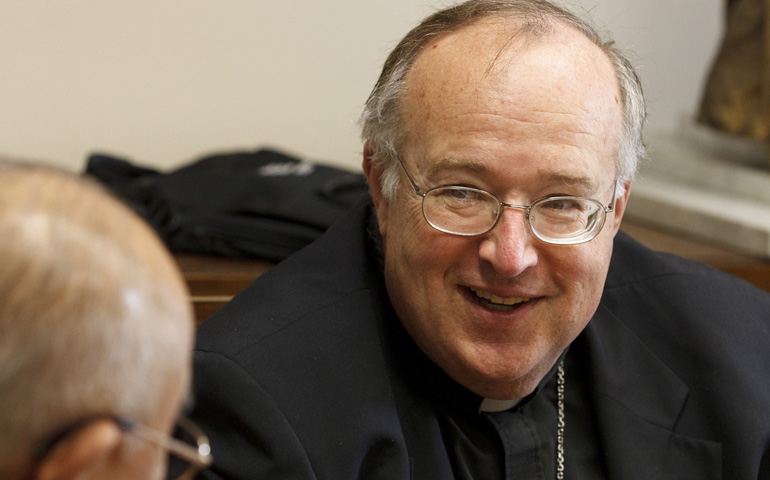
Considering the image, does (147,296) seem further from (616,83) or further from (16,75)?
(16,75)

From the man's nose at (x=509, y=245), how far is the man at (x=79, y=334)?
0.82 metres

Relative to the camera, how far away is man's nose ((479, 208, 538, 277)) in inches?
59.4

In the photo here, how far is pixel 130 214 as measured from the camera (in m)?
0.78

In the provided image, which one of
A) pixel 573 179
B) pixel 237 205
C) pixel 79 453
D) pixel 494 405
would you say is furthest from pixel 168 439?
pixel 237 205

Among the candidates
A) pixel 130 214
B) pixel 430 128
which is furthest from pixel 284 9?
pixel 130 214

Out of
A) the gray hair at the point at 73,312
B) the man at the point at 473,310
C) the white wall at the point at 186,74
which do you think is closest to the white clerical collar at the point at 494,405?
the man at the point at 473,310

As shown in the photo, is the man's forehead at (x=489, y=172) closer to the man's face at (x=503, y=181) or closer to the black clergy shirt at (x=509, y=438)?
the man's face at (x=503, y=181)

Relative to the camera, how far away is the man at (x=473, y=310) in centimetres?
150

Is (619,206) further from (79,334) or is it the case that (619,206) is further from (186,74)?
(186,74)

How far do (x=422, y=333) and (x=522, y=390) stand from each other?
0.73 feet

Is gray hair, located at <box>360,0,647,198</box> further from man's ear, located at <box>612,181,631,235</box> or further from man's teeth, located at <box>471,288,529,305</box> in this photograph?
man's teeth, located at <box>471,288,529,305</box>

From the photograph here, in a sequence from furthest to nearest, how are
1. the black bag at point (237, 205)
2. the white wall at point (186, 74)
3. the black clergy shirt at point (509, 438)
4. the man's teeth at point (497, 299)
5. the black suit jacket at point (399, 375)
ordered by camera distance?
the white wall at point (186, 74) < the black bag at point (237, 205) < the black clergy shirt at point (509, 438) < the man's teeth at point (497, 299) < the black suit jacket at point (399, 375)

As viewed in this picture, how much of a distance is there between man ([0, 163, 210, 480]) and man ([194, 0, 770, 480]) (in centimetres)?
71

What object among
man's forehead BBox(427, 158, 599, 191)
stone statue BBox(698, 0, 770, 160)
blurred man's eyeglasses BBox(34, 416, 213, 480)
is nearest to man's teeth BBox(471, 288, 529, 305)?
man's forehead BBox(427, 158, 599, 191)
